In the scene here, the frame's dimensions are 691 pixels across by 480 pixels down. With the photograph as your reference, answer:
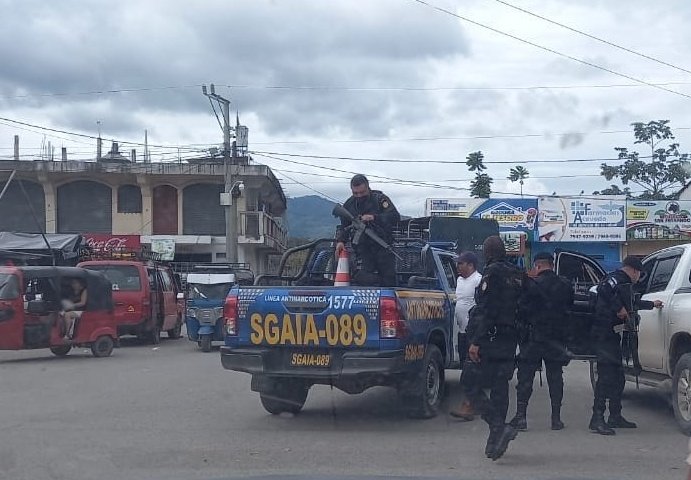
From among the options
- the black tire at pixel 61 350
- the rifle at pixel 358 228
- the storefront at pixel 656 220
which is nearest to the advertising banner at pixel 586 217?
the storefront at pixel 656 220

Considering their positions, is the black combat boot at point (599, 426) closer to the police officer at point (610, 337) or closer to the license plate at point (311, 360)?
the police officer at point (610, 337)

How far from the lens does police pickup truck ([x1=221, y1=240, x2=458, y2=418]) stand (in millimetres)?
9344

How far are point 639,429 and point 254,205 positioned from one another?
34336 mm

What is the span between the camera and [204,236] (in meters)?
41.7

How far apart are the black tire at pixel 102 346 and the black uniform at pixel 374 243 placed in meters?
8.76

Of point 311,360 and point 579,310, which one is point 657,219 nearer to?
point 579,310

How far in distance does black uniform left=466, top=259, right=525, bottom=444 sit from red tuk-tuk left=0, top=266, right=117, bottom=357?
10391 millimetres

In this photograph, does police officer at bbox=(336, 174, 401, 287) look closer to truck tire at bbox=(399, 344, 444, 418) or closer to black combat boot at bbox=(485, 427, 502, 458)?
truck tire at bbox=(399, 344, 444, 418)

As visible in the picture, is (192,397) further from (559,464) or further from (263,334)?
(559,464)

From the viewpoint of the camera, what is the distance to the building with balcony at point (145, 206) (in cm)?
4144

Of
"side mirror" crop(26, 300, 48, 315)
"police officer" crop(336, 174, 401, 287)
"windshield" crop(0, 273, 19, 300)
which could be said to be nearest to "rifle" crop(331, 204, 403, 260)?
"police officer" crop(336, 174, 401, 287)


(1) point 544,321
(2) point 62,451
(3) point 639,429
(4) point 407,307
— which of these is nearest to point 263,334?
(4) point 407,307

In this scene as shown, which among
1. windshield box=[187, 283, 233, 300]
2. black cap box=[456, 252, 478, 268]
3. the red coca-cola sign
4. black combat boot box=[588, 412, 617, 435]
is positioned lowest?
black combat boot box=[588, 412, 617, 435]

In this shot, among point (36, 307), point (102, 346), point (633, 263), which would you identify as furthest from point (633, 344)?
point (102, 346)
